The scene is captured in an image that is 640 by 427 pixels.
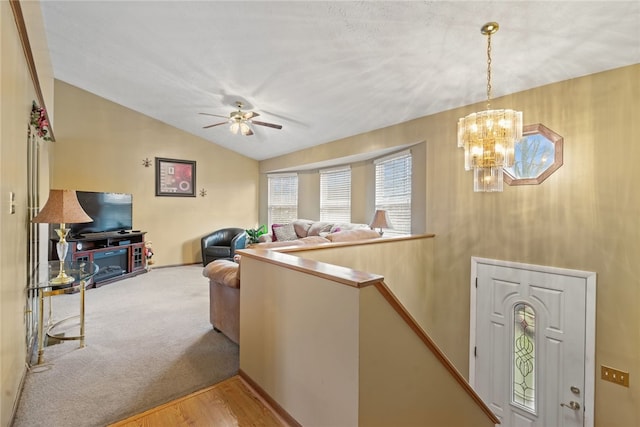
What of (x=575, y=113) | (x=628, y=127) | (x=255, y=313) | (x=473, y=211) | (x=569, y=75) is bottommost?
(x=255, y=313)

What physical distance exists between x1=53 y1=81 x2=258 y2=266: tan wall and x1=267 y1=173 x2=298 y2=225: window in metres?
0.55

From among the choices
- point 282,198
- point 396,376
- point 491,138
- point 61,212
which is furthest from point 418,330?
point 282,198

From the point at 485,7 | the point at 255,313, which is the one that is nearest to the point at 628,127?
the point at 485,7

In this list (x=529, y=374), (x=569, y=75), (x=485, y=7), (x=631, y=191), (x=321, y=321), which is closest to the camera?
(x=321, y=321)

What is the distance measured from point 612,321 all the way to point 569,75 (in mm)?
2348

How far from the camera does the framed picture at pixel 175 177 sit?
640 centimetres

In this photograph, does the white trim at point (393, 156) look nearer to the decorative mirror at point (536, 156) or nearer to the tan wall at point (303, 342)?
the decorative mirror at point (536, 156)

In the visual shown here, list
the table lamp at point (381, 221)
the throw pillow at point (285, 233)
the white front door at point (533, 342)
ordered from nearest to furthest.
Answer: the white front door at point (533, 342)
the table lamp at point (381, 221)
the throw pillow at point (285, 233)

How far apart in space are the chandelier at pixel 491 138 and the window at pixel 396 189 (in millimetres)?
2188

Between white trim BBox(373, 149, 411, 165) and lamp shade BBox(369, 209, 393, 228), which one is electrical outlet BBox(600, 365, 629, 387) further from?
white trim BBox(373, 149, 411, 165)

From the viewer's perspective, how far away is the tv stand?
4.74m

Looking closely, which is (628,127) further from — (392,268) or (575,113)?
(392,268)

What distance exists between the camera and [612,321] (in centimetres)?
267

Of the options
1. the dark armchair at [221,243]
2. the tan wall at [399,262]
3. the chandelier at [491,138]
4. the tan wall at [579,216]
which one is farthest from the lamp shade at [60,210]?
the tan wall at [579,216]
